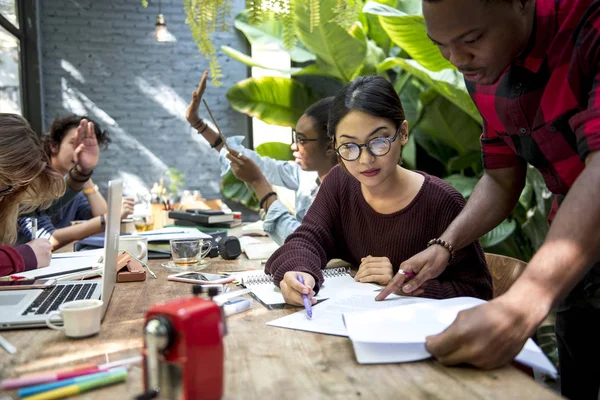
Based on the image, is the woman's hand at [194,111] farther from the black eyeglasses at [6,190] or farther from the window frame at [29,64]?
the window frame at [29,64]

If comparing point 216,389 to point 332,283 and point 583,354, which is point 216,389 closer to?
point 332,283

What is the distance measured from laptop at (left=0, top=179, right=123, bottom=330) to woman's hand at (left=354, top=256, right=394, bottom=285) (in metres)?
0.65

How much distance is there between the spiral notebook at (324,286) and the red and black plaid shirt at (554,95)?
50 cm

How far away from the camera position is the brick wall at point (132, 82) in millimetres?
6234

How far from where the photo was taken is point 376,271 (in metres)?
1.44

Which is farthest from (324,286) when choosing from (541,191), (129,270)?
(541,191)

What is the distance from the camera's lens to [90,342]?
3.36ft

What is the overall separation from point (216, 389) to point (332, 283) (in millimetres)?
769

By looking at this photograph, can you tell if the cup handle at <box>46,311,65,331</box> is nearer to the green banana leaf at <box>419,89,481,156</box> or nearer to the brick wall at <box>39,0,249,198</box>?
the green banana leaf at <box>419,89,481,156</box>

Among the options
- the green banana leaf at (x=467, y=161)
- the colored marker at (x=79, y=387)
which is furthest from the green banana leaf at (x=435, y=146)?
the colored marker at (x=79, y=387)

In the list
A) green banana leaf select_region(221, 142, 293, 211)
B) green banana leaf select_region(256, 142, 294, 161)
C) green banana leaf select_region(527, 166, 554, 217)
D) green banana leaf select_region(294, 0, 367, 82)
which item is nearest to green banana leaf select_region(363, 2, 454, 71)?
green banana leaf select_region(527, 166, 554, 217)

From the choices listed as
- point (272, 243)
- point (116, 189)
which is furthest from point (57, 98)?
point (116, 189)

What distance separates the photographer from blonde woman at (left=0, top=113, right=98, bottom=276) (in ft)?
5.59

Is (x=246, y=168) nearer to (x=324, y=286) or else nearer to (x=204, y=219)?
(x=204, y=219)
